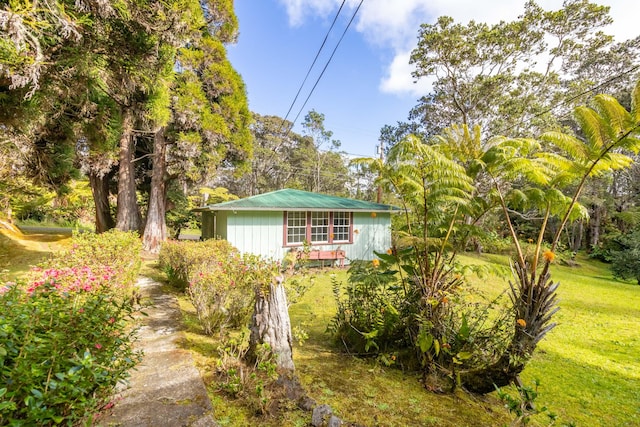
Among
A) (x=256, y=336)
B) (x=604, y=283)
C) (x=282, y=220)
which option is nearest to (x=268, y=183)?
(x=282, y=220)

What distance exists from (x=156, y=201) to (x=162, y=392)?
32.9 feet

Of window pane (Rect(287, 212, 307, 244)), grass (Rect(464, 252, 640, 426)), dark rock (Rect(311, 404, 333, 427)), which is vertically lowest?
grass (Rect(464, 252, 640, 426))

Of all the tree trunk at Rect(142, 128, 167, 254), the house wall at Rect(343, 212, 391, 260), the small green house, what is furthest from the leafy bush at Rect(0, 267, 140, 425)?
the tree trunk at Rect(142, 128, 167, 254)

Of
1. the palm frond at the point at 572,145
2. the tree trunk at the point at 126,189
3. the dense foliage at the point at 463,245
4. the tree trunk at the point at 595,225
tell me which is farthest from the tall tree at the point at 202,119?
the tree trunk at the point at 595,225

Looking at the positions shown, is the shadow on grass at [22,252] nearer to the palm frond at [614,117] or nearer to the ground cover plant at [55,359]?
the ground cover plant at [55,359]

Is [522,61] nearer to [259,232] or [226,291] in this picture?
[259,232]

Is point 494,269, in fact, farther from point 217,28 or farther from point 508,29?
point 508,29

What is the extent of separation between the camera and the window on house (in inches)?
388

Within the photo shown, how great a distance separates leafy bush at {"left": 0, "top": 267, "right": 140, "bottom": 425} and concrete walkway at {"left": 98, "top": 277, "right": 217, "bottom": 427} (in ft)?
0.74

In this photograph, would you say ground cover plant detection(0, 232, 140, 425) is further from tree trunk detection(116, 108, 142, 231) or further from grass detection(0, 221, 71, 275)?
tree trunk detection(116, 108, 142, 231)

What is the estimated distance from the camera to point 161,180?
428 inches

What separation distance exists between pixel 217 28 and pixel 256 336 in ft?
41.4

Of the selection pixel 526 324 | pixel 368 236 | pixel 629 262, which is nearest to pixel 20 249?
pixel 368 236

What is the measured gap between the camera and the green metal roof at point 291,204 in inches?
339
